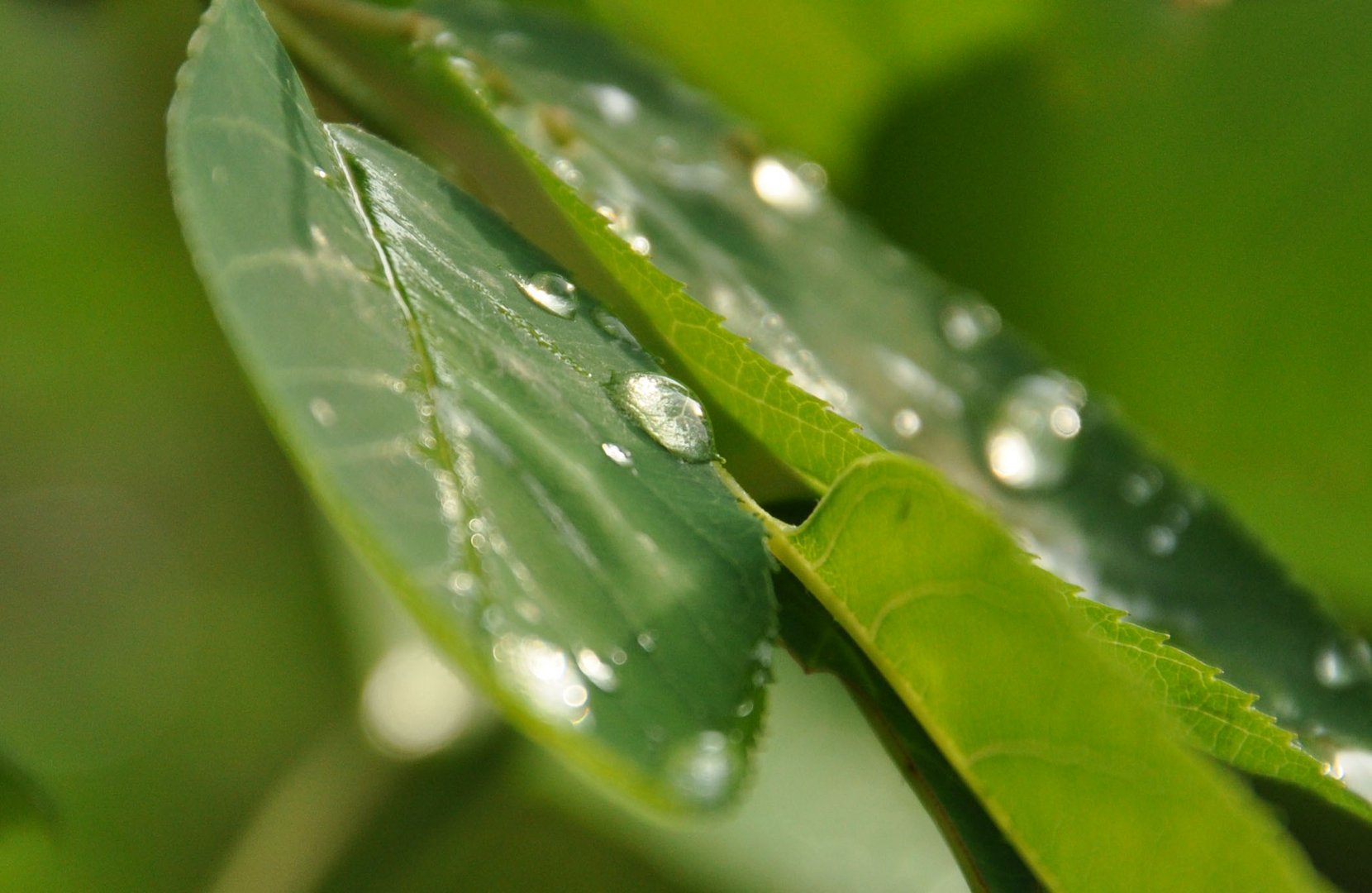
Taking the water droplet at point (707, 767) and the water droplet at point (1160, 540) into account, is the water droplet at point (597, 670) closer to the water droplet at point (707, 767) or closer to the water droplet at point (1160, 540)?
the water droplet at point (707, 767)

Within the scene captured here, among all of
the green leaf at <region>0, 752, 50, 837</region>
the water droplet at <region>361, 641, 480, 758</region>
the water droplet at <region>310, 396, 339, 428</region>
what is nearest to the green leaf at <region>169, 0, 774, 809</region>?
the water droplet at <region>310, 396, 339, 428</region>

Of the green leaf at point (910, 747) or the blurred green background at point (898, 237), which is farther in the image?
the blurred green background at point (898, 237)

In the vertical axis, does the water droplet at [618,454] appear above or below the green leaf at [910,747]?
above

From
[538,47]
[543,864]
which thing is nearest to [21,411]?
[543,864]

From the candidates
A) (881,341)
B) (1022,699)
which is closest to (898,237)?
(881,341)

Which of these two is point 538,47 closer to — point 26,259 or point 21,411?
point 26,259

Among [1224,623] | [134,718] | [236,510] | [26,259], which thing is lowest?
[134,718]

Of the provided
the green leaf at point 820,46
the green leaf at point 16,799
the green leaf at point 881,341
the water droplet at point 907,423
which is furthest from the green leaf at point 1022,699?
the green leaf at point 820,46
